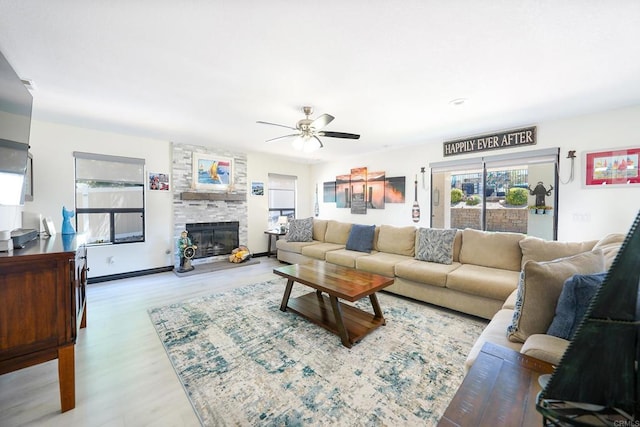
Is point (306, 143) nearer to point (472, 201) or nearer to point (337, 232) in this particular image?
point (337, 232)

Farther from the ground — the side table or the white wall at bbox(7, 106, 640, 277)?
the white wall at bbox(7, 106, 640, 277)

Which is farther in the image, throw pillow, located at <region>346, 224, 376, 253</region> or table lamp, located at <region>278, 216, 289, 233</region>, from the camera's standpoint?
table lamp, located at <region>278, 216, 289, 233</region>

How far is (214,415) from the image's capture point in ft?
5.08

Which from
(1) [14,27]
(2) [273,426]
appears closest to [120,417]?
(2) [273,426]

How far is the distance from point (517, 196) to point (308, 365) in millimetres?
4011

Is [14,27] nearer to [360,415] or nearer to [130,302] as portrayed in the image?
[130,302]

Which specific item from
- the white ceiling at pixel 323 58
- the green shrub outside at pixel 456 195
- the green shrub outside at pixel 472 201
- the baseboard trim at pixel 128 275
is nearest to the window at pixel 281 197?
the baseboard trim at pixel 128 275

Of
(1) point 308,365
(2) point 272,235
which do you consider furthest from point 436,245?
(2) point 272,235

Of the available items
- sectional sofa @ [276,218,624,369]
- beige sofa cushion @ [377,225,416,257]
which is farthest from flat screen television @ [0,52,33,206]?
beige sofa cushion @ [377,225,416,257]

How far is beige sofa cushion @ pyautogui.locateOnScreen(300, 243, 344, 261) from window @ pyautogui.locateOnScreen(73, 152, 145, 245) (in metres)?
2.90

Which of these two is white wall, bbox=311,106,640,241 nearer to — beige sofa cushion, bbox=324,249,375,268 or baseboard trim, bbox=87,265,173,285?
beige sofa cushion, bbox=324,249,375,268

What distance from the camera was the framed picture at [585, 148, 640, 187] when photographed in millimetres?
2996

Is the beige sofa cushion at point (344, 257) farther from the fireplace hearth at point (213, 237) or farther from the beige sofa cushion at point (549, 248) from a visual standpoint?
the fireplace hearth at point (213, 237)

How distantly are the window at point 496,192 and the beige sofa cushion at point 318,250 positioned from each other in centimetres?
194
